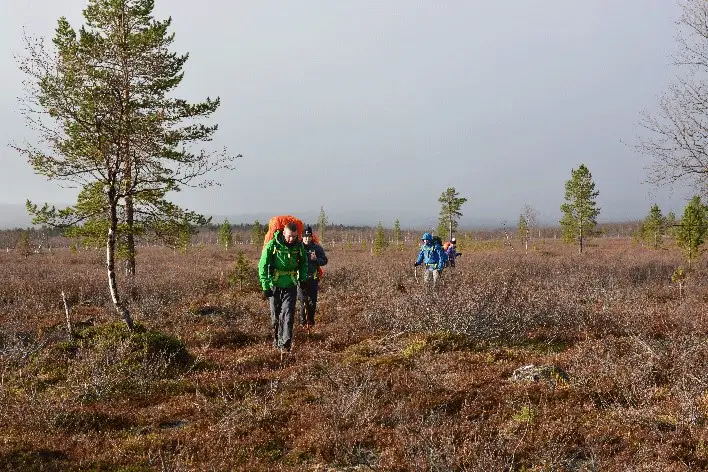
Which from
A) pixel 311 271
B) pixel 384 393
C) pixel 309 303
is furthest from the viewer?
pixel 311 271

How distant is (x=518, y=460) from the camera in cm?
394

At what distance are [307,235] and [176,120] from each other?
859cm

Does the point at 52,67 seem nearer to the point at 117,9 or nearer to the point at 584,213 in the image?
the point at 117,9

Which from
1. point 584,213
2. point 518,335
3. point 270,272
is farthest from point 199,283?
point 584,213

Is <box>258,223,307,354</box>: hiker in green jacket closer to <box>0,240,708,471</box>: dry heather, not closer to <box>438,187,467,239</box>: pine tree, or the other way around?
<box>0,240,708,471</box>: dry heather

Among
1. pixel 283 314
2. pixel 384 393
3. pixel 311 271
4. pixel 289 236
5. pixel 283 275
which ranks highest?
pixel 289 236

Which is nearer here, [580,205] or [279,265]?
[279,265]

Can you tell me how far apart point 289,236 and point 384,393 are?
3.64 metres

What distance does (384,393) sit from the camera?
5410 mm

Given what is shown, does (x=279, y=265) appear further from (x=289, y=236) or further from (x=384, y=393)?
(x=384, y=393)

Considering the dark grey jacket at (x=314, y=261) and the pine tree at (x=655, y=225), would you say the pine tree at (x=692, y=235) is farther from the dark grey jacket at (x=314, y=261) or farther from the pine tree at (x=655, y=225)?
the dark grey jacket at (x=314, y=261)

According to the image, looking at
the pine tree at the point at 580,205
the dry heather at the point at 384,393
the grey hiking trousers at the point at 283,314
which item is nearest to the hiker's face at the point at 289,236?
the grey hiking trousers at the point at 283,314

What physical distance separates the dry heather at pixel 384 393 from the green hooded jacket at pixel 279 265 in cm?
123

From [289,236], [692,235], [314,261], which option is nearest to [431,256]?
[314,261]
